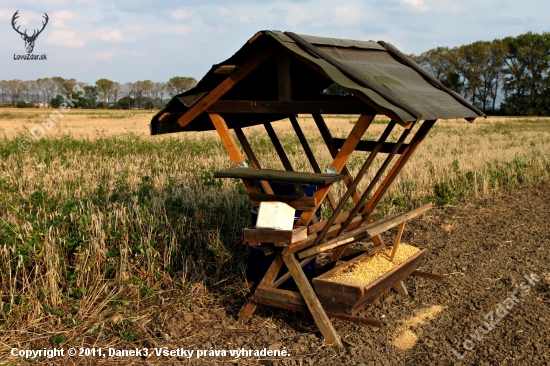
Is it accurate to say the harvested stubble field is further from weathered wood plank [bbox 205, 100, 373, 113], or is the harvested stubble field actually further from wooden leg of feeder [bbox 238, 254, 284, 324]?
weathered wood plank [bbox 205, 100, 373, 113]

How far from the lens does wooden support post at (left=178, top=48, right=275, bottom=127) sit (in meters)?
4.23

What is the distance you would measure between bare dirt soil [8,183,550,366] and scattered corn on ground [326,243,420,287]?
0.42 metres

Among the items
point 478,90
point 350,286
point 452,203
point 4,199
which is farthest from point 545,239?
point 478,90

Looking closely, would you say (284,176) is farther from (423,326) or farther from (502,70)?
(502,70)

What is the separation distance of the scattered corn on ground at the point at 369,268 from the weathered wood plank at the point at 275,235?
0.57 meters

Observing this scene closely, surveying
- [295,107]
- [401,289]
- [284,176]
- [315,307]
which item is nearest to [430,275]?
[401,289]

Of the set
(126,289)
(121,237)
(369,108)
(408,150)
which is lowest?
(126,289)

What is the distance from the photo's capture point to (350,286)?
4.19m

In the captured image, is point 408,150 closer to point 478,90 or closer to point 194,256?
point 194,256

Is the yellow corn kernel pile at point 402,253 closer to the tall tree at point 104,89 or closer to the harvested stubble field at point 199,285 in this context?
the harvested stubble field at point 199,285

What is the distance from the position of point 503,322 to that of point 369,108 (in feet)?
7.95

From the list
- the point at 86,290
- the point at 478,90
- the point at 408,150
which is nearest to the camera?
the point at 86,290

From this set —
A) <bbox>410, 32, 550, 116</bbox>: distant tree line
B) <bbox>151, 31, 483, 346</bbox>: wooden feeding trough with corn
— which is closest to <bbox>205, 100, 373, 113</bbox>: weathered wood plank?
<bbox>151, 31, 483, 346</bbox>: wooden feeding trough with corn

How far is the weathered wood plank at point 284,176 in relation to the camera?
393 cm
